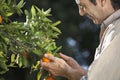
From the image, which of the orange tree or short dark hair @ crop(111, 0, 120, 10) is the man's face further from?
the orange tree

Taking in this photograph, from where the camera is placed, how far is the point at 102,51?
2652 millimetres

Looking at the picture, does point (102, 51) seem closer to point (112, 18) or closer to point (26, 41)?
point (112, 18)

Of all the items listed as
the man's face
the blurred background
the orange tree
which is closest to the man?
the man's face

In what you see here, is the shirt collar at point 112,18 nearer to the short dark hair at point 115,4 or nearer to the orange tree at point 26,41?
the short dark hair at point 115,4

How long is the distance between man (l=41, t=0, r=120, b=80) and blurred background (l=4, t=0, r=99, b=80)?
344cm

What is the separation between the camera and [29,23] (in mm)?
3418

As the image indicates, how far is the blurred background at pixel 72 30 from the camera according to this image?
7105mm

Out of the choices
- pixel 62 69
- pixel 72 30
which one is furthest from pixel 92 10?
pixel 72 30

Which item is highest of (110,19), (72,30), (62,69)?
(110,19)

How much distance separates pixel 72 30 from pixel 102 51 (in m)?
4.97

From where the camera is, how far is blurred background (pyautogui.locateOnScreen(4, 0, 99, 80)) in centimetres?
711

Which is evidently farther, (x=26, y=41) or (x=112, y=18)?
(x=26, y=41)

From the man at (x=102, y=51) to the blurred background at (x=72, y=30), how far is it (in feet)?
11.3

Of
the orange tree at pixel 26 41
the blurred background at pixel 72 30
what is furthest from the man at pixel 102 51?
the blurred background at pixel 72 30
